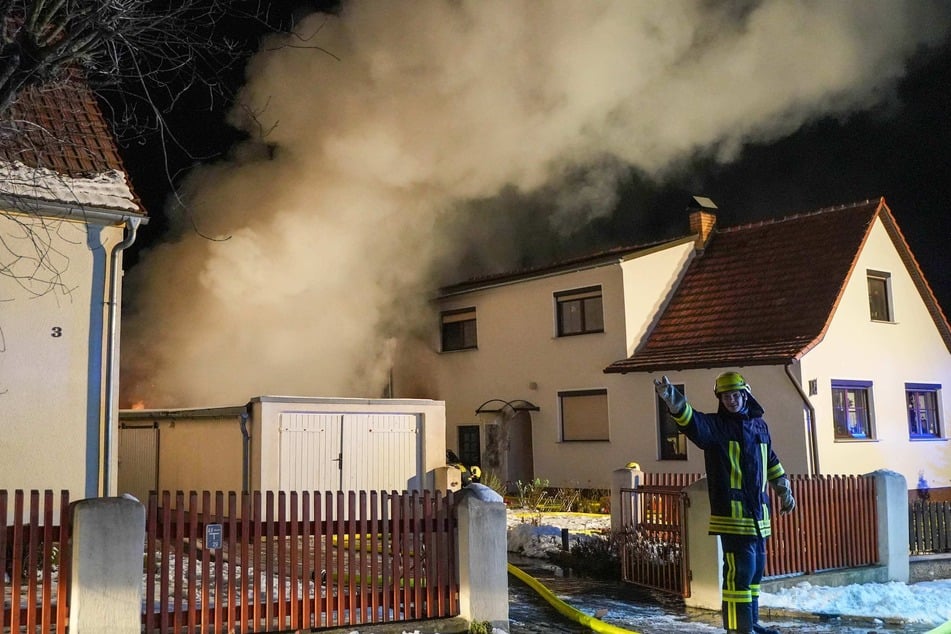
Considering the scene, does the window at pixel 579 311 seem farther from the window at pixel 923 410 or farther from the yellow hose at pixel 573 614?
the yellow hose at pixel 573 614

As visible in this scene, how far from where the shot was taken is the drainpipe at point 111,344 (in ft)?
33.6

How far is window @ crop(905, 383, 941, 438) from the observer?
61.8 ft

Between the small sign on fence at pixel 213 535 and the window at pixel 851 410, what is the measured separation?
13111 mm

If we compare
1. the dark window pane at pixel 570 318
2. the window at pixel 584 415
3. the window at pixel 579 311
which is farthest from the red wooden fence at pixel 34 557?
the dark window pane at pixel 570 318

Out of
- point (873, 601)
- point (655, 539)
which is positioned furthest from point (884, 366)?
point (873, 601)

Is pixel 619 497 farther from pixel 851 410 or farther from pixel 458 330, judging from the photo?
pixel 458 330

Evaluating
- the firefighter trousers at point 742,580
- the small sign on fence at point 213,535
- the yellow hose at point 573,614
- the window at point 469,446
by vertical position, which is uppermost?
the window at point 469,446

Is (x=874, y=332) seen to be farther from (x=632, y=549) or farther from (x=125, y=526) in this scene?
(x=125, y=526)

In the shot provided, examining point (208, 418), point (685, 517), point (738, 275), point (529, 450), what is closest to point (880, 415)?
point (738, 275)

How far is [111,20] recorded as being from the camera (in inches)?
253

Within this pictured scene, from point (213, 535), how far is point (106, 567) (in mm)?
763

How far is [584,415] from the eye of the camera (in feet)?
66.4

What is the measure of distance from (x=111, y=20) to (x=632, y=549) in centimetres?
732

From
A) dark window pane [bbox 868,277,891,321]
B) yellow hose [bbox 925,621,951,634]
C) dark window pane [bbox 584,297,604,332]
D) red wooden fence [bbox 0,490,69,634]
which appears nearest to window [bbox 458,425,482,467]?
dark window pane [bbox 584,297,604,332]
